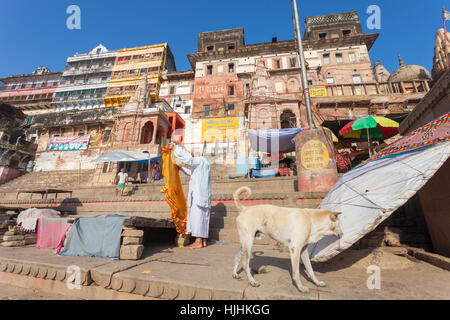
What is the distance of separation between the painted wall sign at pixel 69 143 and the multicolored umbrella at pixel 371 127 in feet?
96.2

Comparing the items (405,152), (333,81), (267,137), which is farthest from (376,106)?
(405,152)

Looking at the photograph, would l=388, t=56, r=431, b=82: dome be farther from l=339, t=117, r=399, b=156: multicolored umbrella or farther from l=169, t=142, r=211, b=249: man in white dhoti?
→ l=169, t=142, r=211, b=249: man in white dhoti

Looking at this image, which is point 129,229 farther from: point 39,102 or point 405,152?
point 39,102

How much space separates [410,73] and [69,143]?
48007mm

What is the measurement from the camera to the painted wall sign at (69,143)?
25531 millimetres

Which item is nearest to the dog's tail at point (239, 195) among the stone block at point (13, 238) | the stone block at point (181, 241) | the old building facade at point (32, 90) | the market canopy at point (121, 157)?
the stone block at point (181, 241)

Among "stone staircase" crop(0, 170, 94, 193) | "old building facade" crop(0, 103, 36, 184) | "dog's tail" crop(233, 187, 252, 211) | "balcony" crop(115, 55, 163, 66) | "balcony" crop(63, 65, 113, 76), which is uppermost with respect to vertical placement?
"balcony" crop(115, 55, 163, 66)

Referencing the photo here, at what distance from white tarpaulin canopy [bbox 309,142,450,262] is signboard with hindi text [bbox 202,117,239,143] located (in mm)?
20509

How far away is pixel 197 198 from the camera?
471 cm

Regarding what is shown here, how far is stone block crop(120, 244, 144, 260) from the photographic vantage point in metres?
3.19

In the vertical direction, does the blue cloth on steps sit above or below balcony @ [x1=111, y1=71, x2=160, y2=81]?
below

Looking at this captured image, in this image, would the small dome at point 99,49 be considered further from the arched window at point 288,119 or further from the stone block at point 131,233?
the stone block at point 131,233

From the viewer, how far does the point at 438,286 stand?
206 centimetres

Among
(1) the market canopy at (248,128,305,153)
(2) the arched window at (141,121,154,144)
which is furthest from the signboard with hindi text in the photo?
(1) the market canopy at (248,128,305,153)
